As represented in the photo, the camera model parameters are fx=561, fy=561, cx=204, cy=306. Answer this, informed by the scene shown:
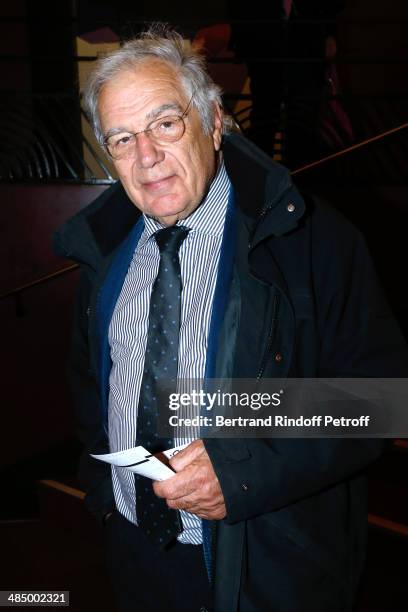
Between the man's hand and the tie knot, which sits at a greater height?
the tie knot

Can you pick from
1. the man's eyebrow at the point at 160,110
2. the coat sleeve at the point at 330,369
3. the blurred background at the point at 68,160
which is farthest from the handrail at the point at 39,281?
the coat sleeve at the point at 330,369

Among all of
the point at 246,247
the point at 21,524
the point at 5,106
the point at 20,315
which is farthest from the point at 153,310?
the point at 5,106

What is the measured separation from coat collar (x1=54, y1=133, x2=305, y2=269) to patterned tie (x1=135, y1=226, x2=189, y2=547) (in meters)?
0.22

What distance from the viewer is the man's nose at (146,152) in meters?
1.27

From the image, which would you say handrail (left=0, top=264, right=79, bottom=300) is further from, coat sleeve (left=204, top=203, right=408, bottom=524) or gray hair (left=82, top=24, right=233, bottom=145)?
coat sleeve (left=204, top=203, right=408, bottom=524)

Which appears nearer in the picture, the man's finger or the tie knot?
the man's finger

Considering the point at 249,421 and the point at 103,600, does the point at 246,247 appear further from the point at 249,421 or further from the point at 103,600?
the point at 103,600

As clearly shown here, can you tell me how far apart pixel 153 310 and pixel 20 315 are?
3.17m

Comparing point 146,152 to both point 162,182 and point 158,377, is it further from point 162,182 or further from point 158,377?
point 158,377

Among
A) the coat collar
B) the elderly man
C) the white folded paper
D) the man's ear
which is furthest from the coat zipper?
the man's ear

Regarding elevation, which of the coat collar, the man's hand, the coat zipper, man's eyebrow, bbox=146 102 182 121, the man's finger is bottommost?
the man's hand

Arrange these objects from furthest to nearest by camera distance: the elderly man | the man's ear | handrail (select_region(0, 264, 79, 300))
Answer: handrail (select_region(0, 264, 79, 300)) → the man's ear → the elderly man

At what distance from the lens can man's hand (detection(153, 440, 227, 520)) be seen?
105 cm

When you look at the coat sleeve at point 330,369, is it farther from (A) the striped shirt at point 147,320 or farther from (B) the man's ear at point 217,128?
(B) the man's ear at point 217,128
